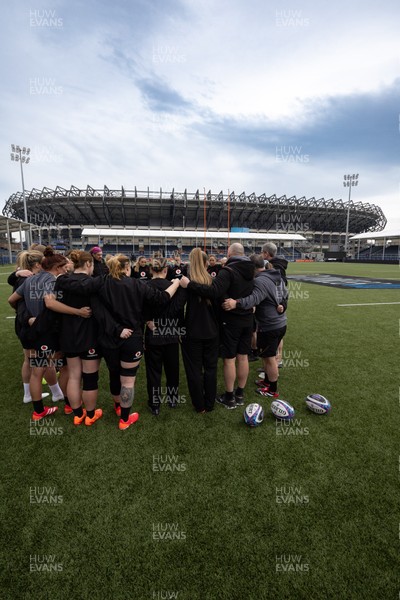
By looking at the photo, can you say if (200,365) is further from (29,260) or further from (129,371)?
(29,260)

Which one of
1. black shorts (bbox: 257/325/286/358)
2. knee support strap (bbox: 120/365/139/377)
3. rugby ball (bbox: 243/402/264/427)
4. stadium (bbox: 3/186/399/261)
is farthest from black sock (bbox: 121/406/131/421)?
stadium (bbox: 3/186/399/261)

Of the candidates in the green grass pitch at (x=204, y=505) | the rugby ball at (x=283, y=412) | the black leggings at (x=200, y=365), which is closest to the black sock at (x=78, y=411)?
the green grass pitch at (x=204, y=505)

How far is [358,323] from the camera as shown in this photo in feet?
29.0

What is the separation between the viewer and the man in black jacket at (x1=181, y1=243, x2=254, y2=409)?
3.70 metres

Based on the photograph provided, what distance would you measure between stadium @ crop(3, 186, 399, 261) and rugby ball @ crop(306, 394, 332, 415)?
53.0 m

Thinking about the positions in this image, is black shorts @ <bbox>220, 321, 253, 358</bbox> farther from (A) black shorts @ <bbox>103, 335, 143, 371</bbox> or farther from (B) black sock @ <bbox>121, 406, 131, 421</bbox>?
(B) black sock @ <bbox>121, 406, 131, 421</bbox>

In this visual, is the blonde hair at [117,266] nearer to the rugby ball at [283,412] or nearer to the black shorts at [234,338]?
the black shorts at [234,338]

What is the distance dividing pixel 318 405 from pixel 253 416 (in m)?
1.06

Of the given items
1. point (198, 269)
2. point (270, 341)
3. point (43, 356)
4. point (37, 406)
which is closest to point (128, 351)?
point (43, 356)

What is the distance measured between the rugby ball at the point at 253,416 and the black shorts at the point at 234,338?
0.78 metres

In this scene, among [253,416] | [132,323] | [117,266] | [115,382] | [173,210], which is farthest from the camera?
[173,210]

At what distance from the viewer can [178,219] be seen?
74.8m

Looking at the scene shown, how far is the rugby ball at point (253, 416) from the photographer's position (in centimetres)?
371

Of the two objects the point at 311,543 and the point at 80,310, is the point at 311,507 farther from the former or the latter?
the point at 80,310
